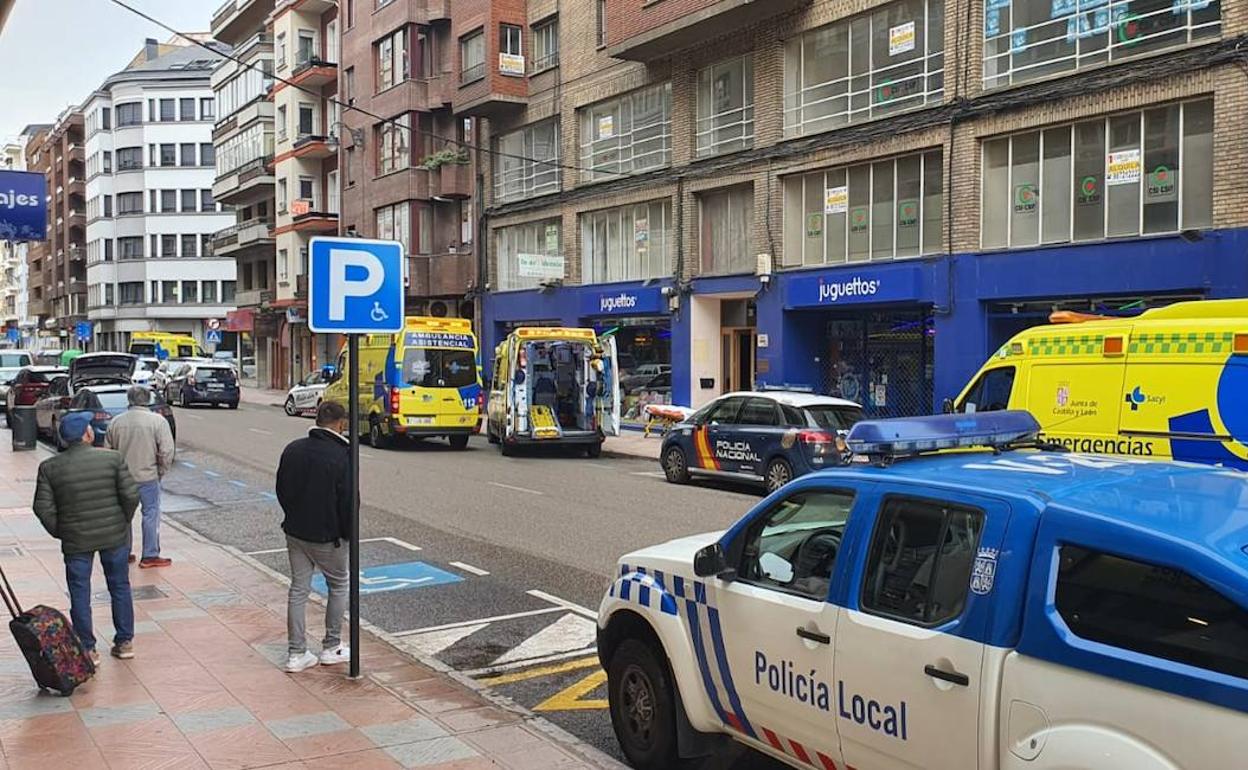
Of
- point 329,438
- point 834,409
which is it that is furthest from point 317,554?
point 834,409

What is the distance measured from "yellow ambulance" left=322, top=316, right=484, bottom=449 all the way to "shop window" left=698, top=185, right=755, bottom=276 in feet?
20.9

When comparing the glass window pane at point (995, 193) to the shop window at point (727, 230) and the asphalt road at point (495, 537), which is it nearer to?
the shop window at point (727, 230)

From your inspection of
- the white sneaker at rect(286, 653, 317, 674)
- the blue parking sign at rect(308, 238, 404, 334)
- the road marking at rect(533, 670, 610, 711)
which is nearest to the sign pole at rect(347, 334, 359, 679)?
the blue parking sign at rect(308, 238, 404, 334)

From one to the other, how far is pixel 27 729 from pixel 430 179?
3336cm

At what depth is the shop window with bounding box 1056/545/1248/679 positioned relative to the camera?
10.0ft

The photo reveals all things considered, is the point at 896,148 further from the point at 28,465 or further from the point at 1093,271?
the point at 28,465

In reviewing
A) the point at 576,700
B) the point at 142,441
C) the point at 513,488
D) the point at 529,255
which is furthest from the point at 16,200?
the point at 529,255

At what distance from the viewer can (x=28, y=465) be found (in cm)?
1958

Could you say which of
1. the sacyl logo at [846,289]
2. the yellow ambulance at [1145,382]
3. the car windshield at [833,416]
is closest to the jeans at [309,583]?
the yellow ambulance at [1145,382]

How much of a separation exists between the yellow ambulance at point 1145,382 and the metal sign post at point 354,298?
710cm

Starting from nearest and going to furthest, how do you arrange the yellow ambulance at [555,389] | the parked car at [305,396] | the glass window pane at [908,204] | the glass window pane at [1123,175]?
the glass window pane at [1123,175], the glass window pane at [908,204], the yellow ambulance at [555,389], the parked car at [305,396]

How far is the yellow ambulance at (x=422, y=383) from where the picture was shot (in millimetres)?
22984

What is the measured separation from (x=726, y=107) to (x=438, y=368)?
30.5 feet

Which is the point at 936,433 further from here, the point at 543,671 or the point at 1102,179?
the point at 1102,179
